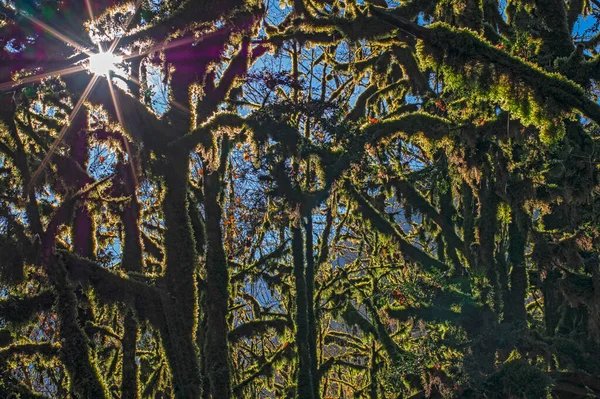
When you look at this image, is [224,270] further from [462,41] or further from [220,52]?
[462,41]

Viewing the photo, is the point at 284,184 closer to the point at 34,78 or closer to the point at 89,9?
the point at 89,9

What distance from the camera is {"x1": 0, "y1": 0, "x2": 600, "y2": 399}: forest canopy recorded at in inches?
296

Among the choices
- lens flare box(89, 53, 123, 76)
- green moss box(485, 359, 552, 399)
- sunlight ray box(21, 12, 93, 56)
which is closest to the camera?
sunlight ray box(21, 12, 93, 56)

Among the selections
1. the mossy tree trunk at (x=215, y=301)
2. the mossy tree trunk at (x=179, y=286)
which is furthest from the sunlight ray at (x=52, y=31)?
the mossy tree trunk at (x=215, y=301)

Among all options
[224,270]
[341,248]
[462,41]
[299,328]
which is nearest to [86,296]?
[224,270]

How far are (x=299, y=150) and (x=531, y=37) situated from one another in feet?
12.9

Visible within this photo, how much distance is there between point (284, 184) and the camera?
10250mm

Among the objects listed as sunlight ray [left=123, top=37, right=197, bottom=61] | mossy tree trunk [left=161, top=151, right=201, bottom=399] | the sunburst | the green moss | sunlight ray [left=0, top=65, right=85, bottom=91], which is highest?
sunlight ray [left=123, top=37, right=197, bottom=61]

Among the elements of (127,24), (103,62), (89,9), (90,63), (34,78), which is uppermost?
(127,24)

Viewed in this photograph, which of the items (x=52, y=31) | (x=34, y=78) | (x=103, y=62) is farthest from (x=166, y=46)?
(x=34, y=78)

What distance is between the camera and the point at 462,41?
22.2 ft

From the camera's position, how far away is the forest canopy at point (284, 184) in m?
7.51

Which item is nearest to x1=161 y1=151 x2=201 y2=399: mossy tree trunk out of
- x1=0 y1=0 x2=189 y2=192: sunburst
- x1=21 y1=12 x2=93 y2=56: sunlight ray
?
x1=0 y1=0 x2=189 y2=192: sunburst

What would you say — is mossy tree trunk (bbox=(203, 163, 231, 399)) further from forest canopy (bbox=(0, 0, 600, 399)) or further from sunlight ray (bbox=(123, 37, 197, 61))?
sunlight ray (bbox=(123, 37, 197, 61))
